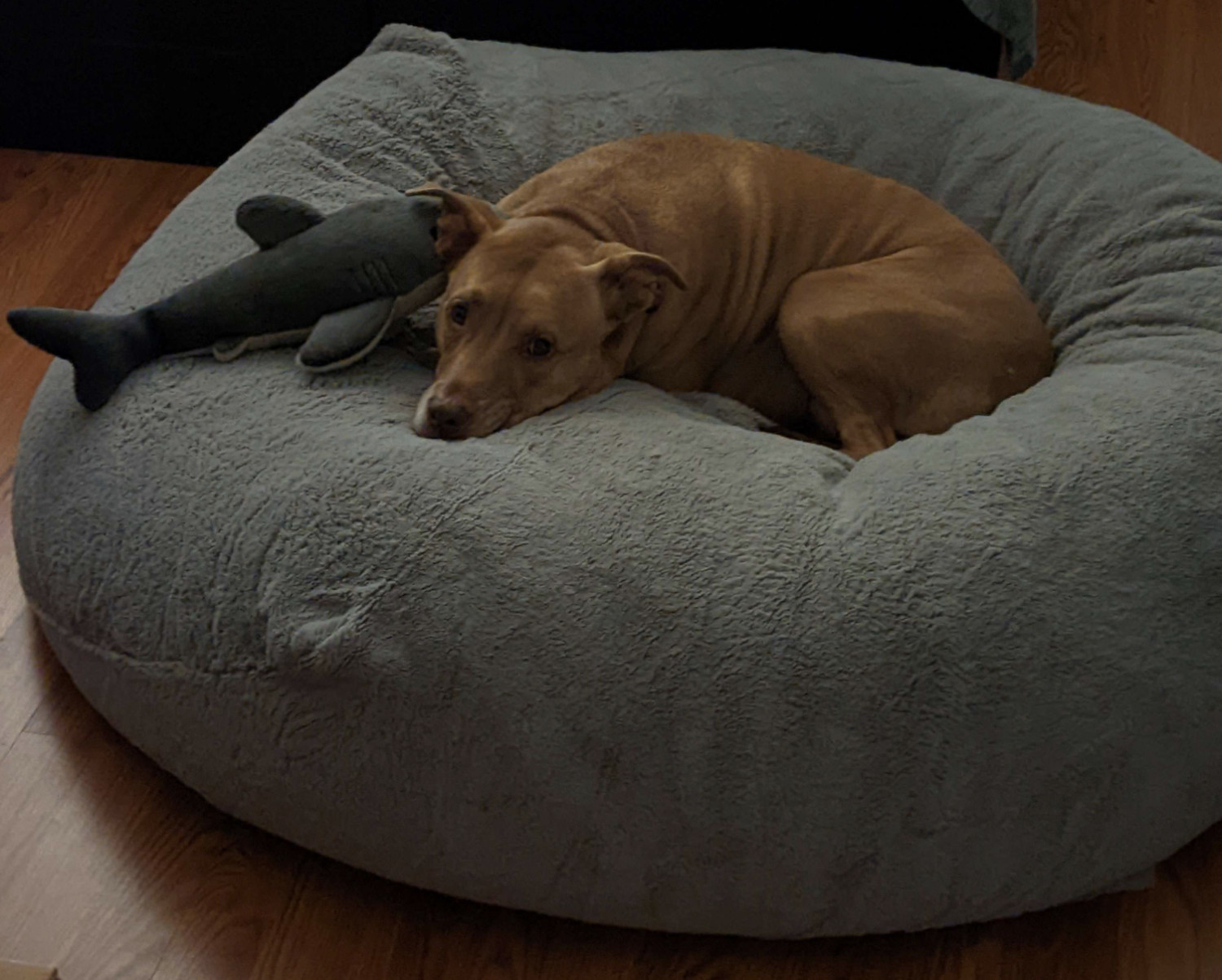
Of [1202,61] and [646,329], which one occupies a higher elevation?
[646,329]

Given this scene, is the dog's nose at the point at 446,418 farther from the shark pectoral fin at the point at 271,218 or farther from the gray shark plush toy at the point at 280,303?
the shark pectoral fin at the point at 271,218

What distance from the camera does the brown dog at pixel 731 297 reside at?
2023mm

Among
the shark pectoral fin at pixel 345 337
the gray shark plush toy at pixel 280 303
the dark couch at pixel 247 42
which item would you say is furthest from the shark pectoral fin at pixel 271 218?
the dark couch at pixel 247 42

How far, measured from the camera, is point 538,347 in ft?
6.64

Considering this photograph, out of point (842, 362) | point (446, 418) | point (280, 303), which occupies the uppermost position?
point (280, 303)

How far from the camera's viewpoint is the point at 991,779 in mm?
1601

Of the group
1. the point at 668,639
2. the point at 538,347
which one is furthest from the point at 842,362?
the point at 668,639

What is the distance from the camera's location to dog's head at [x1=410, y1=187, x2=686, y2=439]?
6.47 ft

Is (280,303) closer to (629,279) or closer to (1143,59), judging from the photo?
(629,279)

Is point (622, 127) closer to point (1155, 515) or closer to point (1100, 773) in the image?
point (1155, 515)

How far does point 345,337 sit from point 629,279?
1.38 feet

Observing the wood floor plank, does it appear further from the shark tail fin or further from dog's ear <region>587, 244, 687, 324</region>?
the shark tail fin

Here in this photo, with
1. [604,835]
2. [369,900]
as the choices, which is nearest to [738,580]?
[604,835]

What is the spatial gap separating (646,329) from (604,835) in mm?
890
